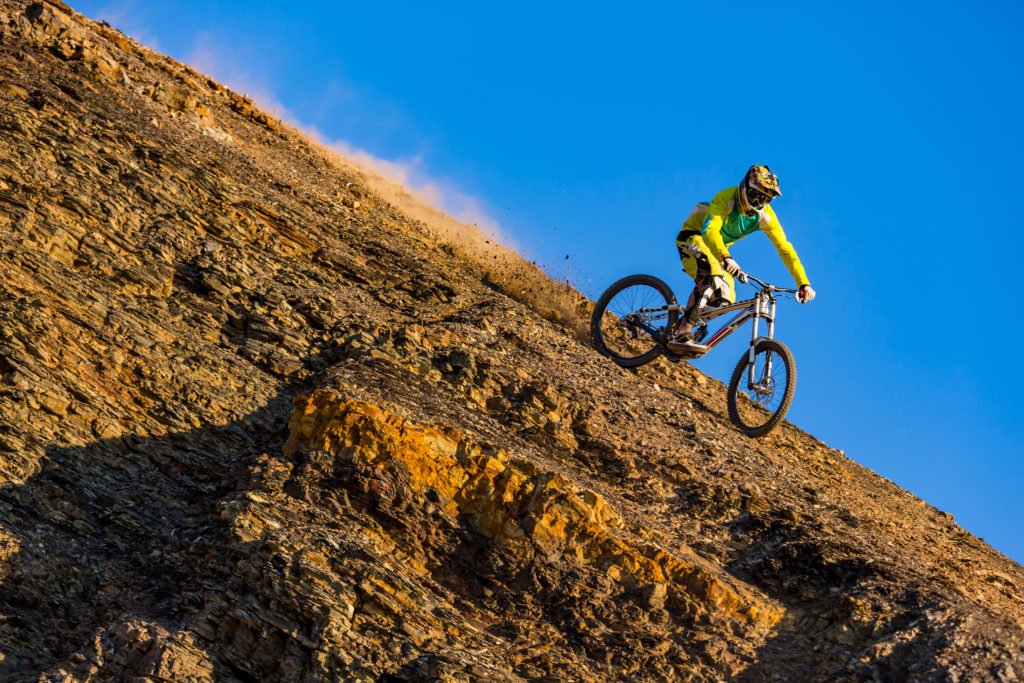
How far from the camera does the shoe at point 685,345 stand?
49.8ft

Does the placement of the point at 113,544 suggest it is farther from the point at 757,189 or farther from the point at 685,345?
the point at 757,189

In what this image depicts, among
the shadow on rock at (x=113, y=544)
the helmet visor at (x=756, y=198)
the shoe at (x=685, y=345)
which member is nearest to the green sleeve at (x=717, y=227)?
the helmet visor at (x=756, y=198)

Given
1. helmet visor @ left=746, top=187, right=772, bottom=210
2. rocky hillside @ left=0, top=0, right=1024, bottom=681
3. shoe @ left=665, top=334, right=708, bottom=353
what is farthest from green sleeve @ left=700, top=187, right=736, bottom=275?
rocky hillside @ left=0, top=0, right=1024, bottom=681

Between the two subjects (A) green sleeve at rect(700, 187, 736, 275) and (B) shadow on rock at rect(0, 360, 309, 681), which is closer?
(B) shadow on rock at rect(0, 360, 309, 681)

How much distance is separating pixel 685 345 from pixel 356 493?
6971 mm

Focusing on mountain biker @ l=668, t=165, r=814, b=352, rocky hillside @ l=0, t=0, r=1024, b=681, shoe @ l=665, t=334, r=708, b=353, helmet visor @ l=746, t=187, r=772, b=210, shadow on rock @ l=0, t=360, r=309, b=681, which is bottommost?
shadow on rock @ l=0, t=360, r=309, b=681

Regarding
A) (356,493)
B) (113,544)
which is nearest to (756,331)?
(356,493)

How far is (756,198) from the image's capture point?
15125mm

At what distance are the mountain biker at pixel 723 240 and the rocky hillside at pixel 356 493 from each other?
1.51 m

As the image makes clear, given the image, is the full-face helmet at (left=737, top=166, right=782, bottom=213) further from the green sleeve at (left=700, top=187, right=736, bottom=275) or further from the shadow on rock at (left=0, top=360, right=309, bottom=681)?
the shadow on rock at (left=0, top=360, right=309, bottom=681)

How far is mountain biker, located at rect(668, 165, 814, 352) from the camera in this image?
15.1 meters

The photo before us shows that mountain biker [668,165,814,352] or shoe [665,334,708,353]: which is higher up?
mountain biker [668,165,814,352]

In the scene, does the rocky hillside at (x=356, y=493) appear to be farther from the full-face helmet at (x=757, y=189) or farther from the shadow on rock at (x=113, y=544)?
the full-face helmet at (x=757, y=189)

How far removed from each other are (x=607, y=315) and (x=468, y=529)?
336 inches
